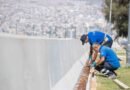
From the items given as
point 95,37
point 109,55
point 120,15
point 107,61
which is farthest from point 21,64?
point 120,15

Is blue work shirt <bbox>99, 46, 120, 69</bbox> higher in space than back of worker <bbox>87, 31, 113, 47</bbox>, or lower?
lower

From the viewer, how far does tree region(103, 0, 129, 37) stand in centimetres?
6550

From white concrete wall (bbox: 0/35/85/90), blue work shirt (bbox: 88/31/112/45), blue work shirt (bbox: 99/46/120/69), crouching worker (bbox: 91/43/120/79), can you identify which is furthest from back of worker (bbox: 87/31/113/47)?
white concrete wall (bbox: 0/35/85/90)

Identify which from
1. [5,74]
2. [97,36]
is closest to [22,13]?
[5,74]

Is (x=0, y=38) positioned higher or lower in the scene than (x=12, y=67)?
higher

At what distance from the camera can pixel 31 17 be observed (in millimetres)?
11078

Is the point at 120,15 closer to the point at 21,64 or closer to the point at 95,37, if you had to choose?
the point at 95,37

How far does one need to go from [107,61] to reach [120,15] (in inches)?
1974

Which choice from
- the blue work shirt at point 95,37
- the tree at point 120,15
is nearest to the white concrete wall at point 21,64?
the blue work shirt at point 95,37

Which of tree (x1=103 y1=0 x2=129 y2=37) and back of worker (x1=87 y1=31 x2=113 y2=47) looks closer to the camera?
back of worker (x1=87 y1=31 x2=113 y2=47)

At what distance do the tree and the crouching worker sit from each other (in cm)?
4678

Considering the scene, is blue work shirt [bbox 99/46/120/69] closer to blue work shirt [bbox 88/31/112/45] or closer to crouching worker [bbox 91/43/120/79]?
crouching worker [bbox 91/43/120/79]

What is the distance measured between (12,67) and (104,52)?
12083mm

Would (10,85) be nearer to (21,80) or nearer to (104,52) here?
(21,80)
